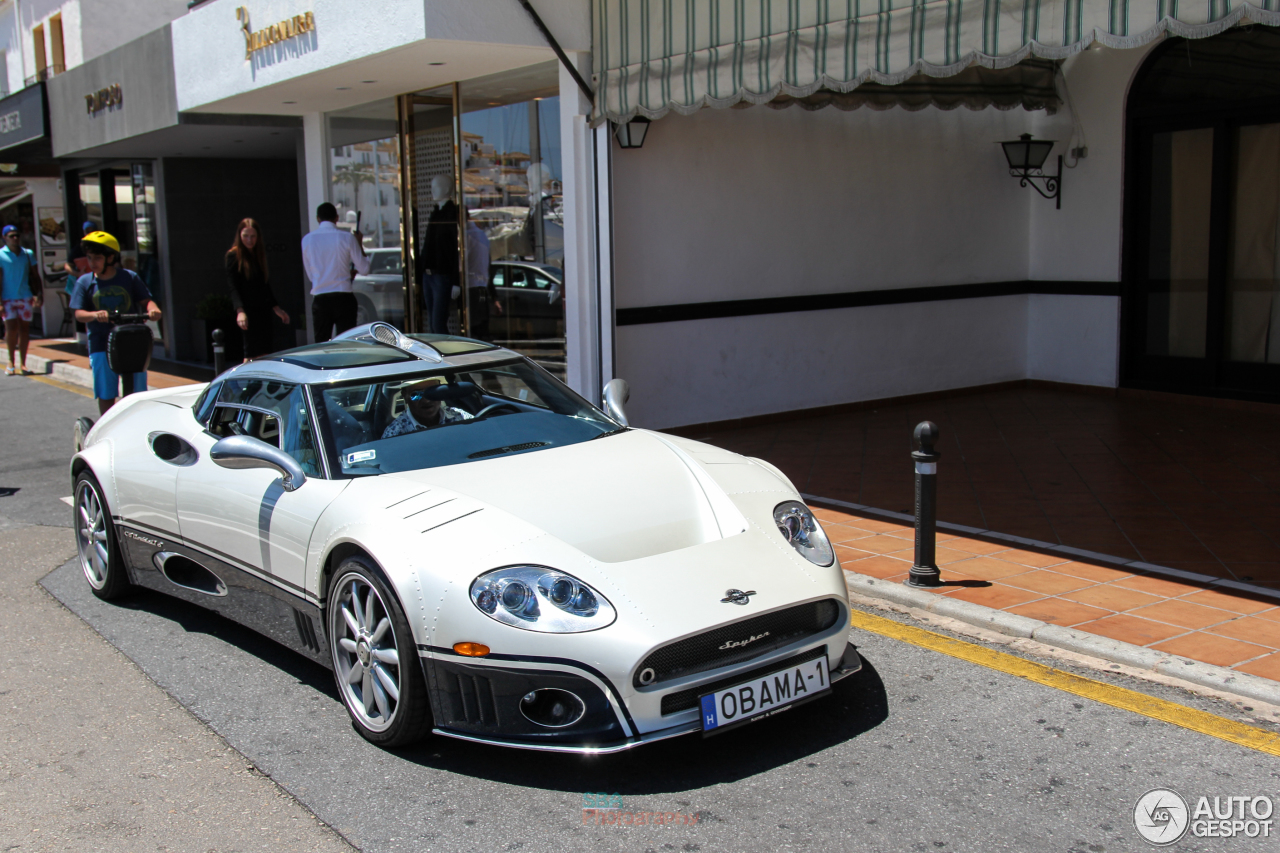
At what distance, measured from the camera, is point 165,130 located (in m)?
13.3

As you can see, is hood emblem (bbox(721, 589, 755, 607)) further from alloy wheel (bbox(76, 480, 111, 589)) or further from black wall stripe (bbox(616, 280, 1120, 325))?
black wall stripe (bbox(616, 280, 1120, 325))

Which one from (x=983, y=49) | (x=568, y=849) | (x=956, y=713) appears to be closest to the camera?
(x=568, y=849)

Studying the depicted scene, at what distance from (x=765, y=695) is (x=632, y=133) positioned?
6617mm

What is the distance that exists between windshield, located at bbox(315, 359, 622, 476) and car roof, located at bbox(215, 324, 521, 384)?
5 centimetres

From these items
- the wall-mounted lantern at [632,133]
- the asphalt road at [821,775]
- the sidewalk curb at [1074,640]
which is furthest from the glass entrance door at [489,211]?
the asphalt road at [821,775]

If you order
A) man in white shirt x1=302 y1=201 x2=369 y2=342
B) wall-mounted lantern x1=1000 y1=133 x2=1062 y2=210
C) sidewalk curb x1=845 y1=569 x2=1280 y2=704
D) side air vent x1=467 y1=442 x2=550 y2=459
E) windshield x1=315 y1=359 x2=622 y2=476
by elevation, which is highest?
wall-mounted lantern x1=1000 y1=133 x2=1062 y2=210

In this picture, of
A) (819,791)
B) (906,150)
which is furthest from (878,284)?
(819,791)

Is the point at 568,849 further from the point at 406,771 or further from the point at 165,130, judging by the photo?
the point at 165,130

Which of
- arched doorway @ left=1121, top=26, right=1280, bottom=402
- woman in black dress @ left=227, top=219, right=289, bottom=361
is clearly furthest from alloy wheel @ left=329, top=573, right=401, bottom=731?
arched doorway @ left=1121, top=26, right=1280, bottom=402

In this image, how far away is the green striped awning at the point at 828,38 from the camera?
5.32 m

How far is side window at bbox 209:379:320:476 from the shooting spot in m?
4.48

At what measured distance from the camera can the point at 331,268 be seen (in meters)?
11.0

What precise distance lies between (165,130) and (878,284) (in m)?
8.58

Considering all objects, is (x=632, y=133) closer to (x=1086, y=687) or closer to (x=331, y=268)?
(x=331, y=268)
